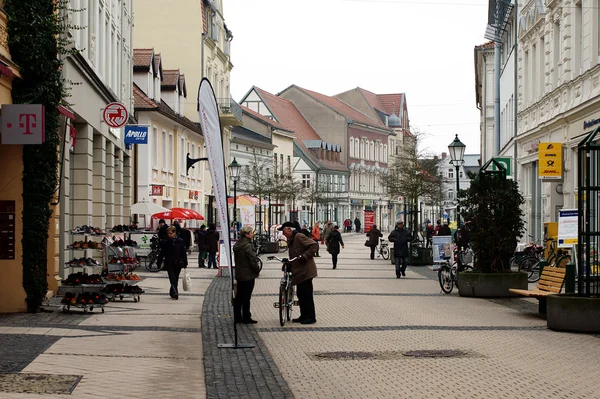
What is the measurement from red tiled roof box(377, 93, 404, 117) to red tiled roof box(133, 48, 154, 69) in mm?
97293

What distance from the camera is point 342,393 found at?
389 inches

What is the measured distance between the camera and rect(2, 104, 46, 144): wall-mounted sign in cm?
1659

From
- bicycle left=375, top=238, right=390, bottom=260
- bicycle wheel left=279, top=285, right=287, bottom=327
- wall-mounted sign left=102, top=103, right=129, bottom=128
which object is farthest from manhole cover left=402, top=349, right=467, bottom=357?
bicycle left=375, top=238, right=390, bottom=260

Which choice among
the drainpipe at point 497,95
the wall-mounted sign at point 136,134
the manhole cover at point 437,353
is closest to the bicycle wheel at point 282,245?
the drainpipe at point 497,95

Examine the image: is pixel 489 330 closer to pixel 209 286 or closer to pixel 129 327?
pixel 129 327

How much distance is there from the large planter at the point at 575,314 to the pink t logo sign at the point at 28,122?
331 inches

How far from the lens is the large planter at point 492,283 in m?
22.7

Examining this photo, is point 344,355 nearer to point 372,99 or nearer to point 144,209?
point 144,209

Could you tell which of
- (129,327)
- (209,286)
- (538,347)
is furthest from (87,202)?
(538,347)

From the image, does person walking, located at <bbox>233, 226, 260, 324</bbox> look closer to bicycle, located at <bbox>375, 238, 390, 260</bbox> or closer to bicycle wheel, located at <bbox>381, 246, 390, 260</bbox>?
bicycle, located at <bbox>375, 238, 390, 260</bbox>

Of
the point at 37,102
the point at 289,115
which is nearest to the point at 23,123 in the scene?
the point at 37,102

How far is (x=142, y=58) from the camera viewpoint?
48.5 m

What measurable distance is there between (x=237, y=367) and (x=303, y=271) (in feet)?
19.3

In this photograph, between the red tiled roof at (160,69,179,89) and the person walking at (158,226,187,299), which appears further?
the red tiled roof at (160,69,179,89)
